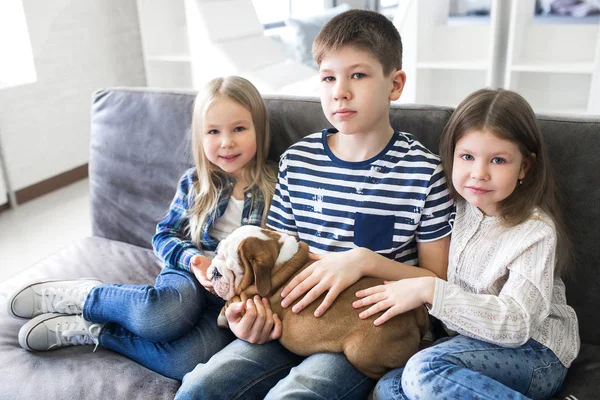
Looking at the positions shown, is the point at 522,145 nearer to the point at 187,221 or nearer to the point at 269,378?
the point at 269,378

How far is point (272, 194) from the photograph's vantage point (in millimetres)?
1579

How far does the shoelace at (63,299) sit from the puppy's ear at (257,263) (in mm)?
514

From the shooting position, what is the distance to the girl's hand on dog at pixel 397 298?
3.90 feet

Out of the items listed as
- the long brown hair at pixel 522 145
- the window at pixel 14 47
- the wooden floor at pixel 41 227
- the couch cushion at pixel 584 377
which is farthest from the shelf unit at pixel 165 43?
the couch cushion at pixel 584 377

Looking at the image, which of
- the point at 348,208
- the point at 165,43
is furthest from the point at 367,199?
the point at 165,43

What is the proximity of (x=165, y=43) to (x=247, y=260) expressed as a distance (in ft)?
11.8

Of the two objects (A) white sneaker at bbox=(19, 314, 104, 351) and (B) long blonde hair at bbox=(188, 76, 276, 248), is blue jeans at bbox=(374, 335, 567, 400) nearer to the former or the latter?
(B) long blonde hair at bbox=(188, 76, 276, 248)

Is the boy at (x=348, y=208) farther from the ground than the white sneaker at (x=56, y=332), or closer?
farther from the ground

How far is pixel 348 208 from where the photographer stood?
140 cm

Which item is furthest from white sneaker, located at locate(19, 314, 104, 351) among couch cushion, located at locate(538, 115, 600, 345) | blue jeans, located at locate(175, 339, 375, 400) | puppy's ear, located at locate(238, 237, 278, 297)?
couch cushion, located at locate(538, 115, 600, 345)

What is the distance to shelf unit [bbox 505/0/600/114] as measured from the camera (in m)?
3.40

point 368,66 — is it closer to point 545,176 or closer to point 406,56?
point 545,176

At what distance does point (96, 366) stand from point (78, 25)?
3.18 metres

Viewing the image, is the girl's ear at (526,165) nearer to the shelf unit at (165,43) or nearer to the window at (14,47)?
the window at (14,47)
